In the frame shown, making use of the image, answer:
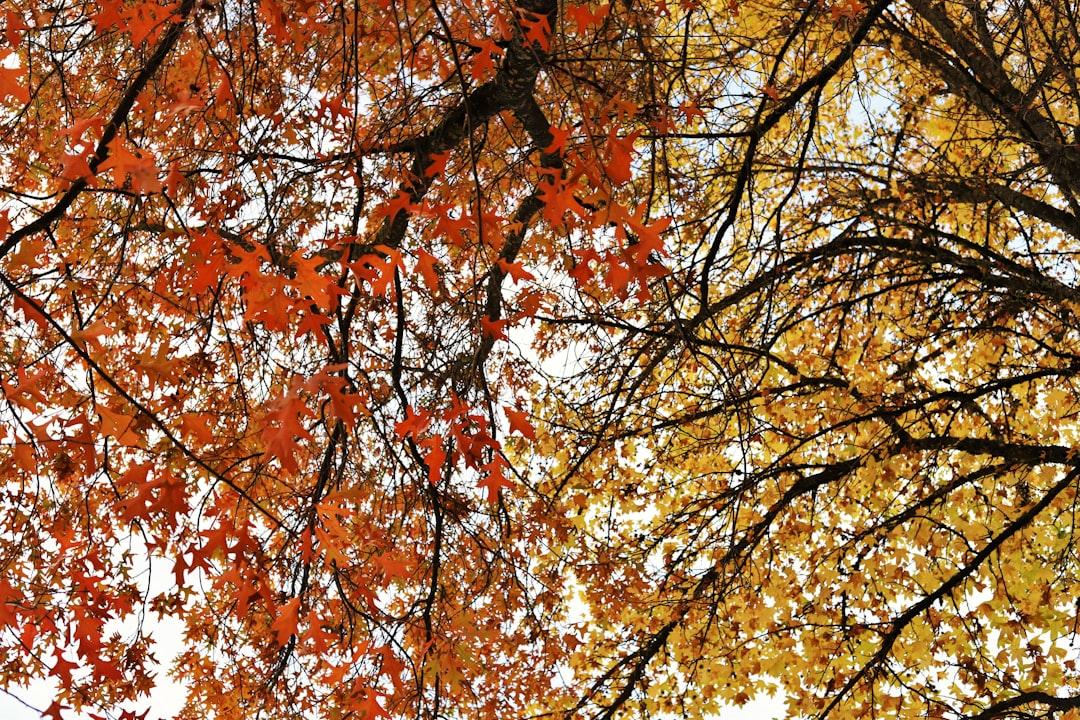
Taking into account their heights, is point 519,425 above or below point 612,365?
below

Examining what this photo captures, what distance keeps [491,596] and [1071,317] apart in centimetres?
426

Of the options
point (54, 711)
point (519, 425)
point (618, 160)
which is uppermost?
point (618, 160)

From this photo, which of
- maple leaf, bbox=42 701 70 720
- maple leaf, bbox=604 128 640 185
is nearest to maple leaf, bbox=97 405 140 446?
maple leaf, bbox=42 701 70 720

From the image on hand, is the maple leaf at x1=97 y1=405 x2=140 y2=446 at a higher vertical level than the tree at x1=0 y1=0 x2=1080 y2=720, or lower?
lower

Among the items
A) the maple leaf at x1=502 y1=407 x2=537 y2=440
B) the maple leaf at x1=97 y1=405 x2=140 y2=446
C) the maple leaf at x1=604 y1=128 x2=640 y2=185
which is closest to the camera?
the maple leaf at x1=97 y1=405 x2=140 y2=446

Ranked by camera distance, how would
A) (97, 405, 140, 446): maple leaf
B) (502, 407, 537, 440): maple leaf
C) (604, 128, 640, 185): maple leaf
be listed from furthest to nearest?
(502, 407, 537, 440): maple leaf → (604, 128, 640, 185): maple leaf → (97, 405, 140, 446): maple leaf

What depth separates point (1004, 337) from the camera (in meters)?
6.58

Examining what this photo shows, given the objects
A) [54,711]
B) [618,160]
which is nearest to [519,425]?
[618,160]

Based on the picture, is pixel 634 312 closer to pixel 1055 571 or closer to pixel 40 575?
pixel 1055 571

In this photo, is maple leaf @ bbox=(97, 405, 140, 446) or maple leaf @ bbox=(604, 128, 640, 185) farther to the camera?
maple leaf @ bbox=(604, 128, 640, 185)

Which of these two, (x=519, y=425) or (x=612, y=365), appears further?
(x=612, y=365)

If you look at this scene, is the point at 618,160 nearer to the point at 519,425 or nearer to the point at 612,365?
the point at 519,425

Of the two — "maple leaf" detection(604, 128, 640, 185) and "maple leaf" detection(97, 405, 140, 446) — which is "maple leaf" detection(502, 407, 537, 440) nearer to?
"maple leaf" detection(604, 128, 640, 185)

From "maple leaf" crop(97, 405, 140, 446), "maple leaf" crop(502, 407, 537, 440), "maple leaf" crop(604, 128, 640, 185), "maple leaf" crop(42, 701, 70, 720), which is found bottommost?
"maple leaf" crop(42, 701, 70, 720)
